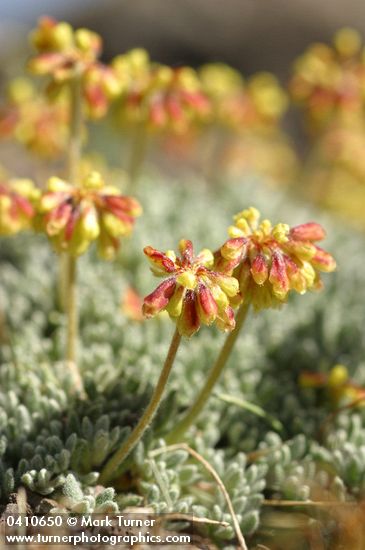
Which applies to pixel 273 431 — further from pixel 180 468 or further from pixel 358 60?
pixel 358 60

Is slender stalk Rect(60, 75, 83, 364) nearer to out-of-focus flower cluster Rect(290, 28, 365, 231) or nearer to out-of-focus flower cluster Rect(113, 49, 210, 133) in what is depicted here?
out-of-focus flower cluster Rect(113, 49, 210, 133)

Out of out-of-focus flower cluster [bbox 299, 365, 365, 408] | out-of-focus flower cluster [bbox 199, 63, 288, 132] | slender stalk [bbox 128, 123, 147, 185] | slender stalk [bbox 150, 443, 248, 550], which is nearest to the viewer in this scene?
slender stalk [bbox 150, 443, 248, 550]

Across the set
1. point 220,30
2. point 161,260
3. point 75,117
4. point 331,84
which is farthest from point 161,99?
point 220,30

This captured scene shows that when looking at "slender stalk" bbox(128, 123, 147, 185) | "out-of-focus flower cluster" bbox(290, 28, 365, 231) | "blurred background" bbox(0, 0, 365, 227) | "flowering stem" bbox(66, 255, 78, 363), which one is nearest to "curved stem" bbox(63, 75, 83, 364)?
"flowering stem" bbox(66, 255, 78, 363)

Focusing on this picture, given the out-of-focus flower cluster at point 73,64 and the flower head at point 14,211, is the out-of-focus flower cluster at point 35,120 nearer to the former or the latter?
the out-of-focus flower cluster at point 73,64

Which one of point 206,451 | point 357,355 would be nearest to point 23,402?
point 206,451

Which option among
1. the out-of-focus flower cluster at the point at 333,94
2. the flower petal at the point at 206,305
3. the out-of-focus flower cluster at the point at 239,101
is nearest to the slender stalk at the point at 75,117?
the flower petal at the point at 206,305

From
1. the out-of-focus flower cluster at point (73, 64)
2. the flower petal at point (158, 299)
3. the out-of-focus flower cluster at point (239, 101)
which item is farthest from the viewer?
the out-of-focus flower cluster at point (239, 101)
